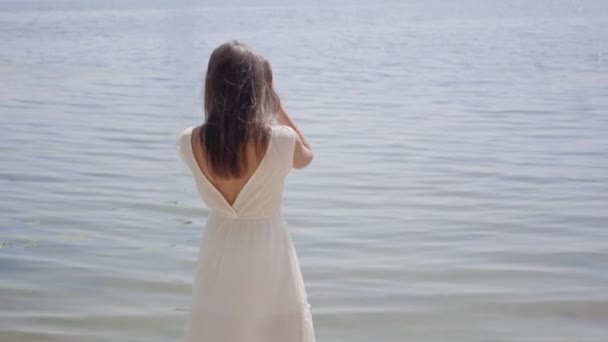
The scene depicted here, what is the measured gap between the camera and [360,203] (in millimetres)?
9039

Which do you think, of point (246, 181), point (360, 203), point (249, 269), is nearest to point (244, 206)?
point (246, 181)

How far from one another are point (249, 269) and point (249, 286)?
0.21ft

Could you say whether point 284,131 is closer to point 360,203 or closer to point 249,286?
point 249,286

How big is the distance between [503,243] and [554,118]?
6.43m

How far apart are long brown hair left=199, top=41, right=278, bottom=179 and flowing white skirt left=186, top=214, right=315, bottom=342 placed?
0.75 feet

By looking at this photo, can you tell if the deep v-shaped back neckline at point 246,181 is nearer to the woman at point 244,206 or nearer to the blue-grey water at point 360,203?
the woman at point 244,206

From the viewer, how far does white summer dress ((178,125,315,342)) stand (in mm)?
3855

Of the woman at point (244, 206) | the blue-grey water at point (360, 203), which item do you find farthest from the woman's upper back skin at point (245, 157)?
the blue-grey water at point (360, 203)

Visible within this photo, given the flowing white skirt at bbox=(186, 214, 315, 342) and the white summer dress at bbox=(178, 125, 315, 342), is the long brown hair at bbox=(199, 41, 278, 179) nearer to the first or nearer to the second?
the white summer dress at bbox=(178, 125, 315, 342)

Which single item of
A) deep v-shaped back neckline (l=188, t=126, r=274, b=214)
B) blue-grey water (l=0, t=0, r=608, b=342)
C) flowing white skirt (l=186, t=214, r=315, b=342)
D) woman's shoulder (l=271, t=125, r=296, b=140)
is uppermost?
woman's shoulder (l=271, t=125, r=296, b=140)

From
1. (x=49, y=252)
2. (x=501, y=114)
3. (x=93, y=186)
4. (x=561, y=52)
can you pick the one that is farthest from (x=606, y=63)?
(x=49, y=252)

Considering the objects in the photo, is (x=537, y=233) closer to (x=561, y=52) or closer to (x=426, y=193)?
(x=426, y=193)

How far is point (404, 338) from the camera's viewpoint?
585cm

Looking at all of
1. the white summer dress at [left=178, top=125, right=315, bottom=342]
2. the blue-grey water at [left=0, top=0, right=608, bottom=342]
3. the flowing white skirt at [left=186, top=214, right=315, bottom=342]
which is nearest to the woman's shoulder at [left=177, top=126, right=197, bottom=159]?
the white summer dress at [left=178, top=125, right=315, bottom=342]
